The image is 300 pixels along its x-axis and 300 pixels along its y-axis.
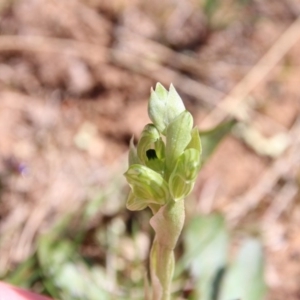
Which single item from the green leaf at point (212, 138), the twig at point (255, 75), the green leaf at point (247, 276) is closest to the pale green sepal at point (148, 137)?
the green leaf at point (212, 138)

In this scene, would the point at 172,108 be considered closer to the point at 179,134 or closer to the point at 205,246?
the point at 179,134

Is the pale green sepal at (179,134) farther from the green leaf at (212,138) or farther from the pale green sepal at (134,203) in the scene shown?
the green leaf at (212,138)

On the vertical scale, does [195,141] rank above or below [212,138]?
above

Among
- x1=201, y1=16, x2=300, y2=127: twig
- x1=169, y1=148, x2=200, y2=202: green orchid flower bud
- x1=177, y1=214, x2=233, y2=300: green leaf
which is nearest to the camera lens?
x1=169, y1=148, x2=200, y2=202: green orchid flower bud

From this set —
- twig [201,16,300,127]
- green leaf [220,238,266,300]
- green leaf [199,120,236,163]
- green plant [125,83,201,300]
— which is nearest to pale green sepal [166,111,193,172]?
green plant [125,83,201,300]

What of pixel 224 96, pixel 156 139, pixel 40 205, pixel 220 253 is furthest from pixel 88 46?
pixel 156 139

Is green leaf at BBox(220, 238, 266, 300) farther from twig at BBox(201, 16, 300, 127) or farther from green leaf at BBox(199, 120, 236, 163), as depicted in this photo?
twig at BBox(201, 16, 300, 127)

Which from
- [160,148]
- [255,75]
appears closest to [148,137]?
[160,148]
